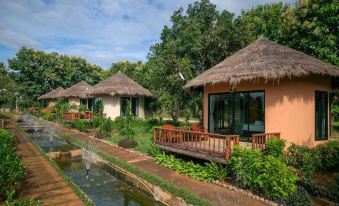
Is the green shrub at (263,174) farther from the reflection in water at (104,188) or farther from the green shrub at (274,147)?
the reflection in water at (104,188)

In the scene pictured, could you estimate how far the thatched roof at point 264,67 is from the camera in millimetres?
9938

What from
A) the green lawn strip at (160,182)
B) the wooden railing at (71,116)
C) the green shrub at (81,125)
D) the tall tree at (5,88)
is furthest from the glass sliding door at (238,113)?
the tall tree at (5,88)

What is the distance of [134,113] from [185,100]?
8.26 metres

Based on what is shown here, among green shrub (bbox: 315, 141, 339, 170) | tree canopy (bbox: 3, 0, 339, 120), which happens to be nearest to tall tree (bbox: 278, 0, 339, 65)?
tree canopy (bbox: 3, 0, 339, 120)

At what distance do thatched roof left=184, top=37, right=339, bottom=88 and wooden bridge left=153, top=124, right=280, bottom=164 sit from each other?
2.32 m

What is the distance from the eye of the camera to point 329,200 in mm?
7305

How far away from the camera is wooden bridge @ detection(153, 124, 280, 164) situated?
27.7 ft

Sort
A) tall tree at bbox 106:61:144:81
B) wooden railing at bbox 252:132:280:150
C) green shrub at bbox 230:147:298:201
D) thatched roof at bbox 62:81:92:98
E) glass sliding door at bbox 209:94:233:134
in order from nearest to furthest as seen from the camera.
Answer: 1. green shrub at bbox 230:147:298:201
2. wooden railing at bbox 252:132:280:150
3. glass sliding door at bbox 209:94:233:134
4. thatched roof at bbox 62:81:92:98
5. tall tree at bbox 106:61:144:81

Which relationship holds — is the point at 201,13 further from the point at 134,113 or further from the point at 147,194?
the point at 147,194

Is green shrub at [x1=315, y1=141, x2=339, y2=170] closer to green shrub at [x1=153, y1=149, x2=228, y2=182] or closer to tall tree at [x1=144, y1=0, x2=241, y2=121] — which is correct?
green shrub at [x1=153, y1=149, x2=228, y2=182]

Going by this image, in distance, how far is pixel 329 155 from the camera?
9.01m

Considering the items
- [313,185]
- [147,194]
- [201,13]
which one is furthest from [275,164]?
[201,13]

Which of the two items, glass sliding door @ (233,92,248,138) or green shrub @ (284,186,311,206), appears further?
glass sliding door @ (233,92,248,138)

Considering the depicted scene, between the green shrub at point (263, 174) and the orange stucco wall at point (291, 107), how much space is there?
11.3 ft
